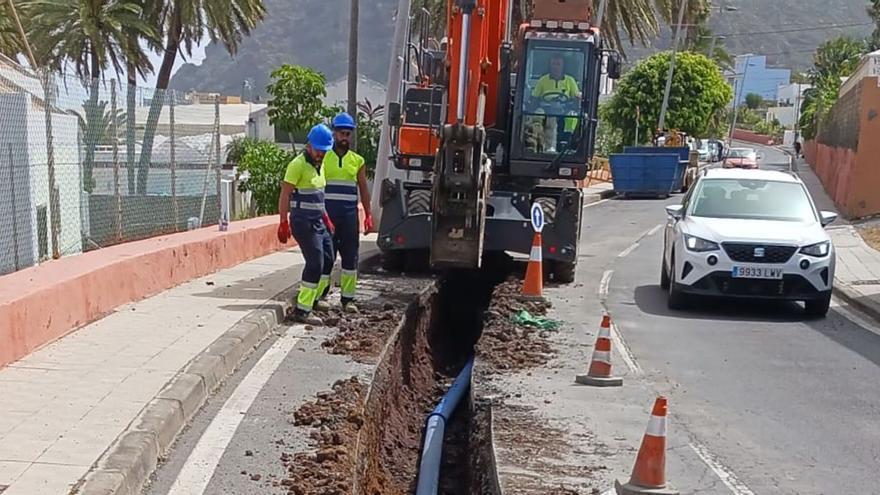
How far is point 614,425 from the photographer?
7.68 metres

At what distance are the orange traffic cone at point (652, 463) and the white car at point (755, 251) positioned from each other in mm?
6693

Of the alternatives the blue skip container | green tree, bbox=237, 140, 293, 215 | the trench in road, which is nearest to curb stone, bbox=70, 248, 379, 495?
the trench in road

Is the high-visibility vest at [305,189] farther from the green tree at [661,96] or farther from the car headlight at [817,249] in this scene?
the green tree at [661,96]

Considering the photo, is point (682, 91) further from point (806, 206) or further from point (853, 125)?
point (806, 206)

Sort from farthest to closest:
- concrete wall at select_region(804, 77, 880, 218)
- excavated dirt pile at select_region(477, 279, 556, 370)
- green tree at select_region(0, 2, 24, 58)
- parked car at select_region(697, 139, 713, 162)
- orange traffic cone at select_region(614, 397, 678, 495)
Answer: parked car at select_region(697, 139, 713, 162)
concrete wall at select_region(804, 77, 880, 218)
green tree at select_region(0, 2, 24, 58)
excavated dirt pile at select_region(477, 279, 556, 370)
orange traffic cone at select_region(614, 397, 678, 495)

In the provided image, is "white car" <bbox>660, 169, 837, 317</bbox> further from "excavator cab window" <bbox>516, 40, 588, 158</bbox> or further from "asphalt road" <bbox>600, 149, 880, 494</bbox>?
"excavator cab window" <bbox>516, 40, 588, 158</bbox>

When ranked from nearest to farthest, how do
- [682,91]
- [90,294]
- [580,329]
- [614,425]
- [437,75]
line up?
[614,425]
[90,294]
[580,329]
[437,75]
[682,91]

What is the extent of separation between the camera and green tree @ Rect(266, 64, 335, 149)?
92.6 ft

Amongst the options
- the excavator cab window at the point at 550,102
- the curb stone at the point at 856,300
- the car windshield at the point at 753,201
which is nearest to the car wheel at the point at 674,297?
the car windshield at the point at 753,201

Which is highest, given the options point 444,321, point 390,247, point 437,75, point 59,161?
point 437,75

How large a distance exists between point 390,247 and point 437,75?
2251 mm

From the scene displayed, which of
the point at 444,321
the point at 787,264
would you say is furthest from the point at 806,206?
the point at 444,321

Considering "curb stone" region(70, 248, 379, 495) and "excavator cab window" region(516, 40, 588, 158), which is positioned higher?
"excavator cab window" region(516, 40, 588, 158)

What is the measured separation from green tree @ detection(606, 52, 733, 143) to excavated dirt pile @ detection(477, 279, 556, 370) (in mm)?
37637
